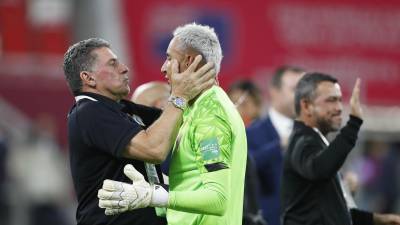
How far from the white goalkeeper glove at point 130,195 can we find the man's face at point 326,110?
215cm

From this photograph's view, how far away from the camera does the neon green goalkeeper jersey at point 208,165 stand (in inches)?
263

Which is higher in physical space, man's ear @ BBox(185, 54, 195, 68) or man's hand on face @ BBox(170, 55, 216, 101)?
man's ear @ BBox(185, 54, 195, 68)

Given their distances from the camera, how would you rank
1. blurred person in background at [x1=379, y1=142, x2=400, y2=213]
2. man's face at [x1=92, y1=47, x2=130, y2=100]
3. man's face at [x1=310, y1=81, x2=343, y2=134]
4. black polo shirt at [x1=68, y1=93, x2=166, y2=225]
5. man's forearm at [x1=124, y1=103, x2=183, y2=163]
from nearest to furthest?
man's forearm at [x1=124, y1=103, x2=183, y2=163] → black polo shirt at [x1=68, y1=93, x2=166, y2=225] → man's face at [x1=92, y1=47, x2=130, y2=100] → man's face at [x1=310, y1=81, x2=343, y2=134] → blurred person in background at [x1=379, y1=142, x2=400, y2=213]

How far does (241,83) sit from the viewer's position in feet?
38.6

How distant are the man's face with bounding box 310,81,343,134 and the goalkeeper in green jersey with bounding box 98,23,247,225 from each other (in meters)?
1.57

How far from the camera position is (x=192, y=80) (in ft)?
22.8

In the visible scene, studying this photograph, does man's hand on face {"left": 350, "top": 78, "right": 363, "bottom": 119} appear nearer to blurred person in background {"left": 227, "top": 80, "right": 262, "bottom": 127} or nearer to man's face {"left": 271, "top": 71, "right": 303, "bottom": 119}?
man's face {"left": 271, "top": 71, "right": 303, "bottom": 119}

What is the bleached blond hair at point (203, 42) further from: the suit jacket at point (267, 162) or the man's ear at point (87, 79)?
the suit jacket at point (267, 162)

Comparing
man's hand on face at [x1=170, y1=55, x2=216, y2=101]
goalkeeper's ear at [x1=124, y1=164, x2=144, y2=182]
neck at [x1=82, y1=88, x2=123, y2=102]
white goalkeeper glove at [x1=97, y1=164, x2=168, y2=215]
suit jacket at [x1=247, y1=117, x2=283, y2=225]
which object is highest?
man's hand on face at [x1=170, y1=55, x2=216, y2=101]

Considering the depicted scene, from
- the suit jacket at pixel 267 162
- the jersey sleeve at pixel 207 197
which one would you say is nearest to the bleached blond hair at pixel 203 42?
the jersey sleeve at pixel 207 197

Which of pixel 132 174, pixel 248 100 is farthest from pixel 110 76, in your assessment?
pixel 248 100

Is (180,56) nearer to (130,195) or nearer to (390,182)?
(130,195)

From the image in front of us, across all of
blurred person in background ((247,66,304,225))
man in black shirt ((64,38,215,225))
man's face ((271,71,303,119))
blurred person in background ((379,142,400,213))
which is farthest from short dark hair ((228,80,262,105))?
blurred person in background ((379,142,400,213))

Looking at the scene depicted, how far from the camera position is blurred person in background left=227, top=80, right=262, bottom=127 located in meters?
11.5
